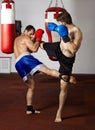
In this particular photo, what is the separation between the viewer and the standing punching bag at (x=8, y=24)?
400cm

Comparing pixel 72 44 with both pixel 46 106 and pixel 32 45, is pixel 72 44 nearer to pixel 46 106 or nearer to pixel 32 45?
pixel 32 45

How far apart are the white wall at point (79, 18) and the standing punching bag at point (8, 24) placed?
3.01 m

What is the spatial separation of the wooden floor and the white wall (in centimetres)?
74

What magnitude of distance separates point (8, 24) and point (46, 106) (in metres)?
1.29

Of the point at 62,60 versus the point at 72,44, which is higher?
the point at 72,44

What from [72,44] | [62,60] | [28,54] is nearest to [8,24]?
[28,54]

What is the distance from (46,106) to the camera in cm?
436

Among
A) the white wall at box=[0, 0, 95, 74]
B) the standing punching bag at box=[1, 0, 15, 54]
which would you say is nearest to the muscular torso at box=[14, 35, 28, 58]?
the standing punching bag at box=[1, 0, 15, 54]

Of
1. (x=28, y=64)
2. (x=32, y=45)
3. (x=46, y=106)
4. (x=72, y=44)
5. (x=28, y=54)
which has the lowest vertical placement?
(x=46, y=106)

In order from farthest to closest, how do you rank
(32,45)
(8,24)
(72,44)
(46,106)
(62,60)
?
(46,106) < (8,24) < (32,45) < (62,60) < (72,44)

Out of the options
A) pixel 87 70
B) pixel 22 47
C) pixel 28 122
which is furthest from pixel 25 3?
pixel 28 122

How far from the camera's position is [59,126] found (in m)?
3.40

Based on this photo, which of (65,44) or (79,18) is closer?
(65,44)

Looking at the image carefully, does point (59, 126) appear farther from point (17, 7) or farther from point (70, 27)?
point (17, 7)
